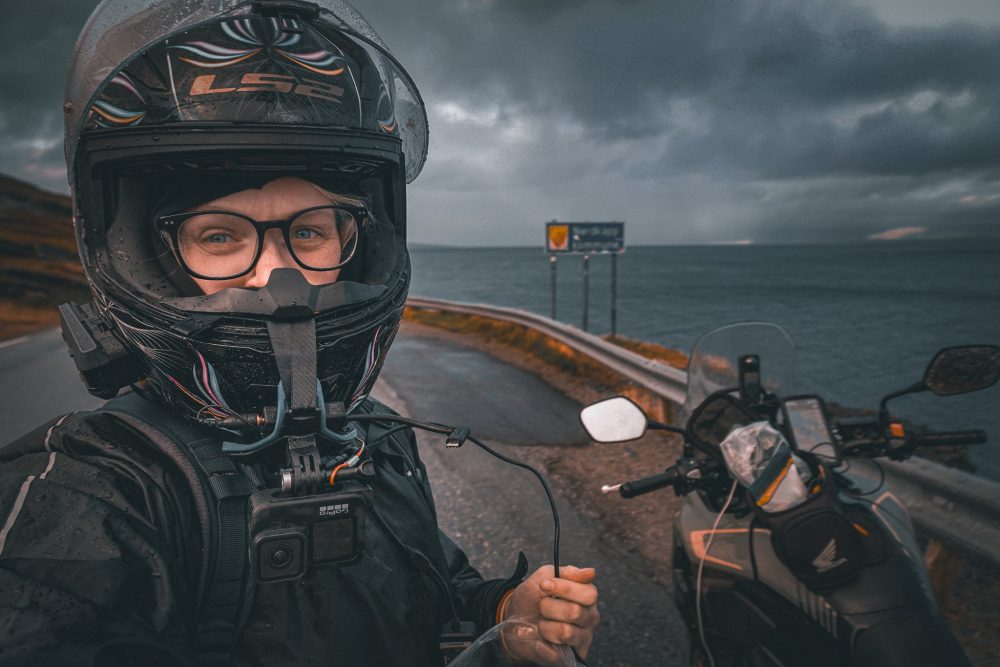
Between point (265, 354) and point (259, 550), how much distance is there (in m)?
0.51

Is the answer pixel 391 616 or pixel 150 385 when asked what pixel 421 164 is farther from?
pixel 391 616

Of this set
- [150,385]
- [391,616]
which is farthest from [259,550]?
[150,385]

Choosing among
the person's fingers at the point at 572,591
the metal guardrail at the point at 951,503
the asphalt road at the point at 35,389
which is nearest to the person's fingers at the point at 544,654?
the person's fingers at the point at 572,591

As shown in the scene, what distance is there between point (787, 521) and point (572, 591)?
2.24 ft

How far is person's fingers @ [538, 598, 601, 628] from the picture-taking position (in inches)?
46.0

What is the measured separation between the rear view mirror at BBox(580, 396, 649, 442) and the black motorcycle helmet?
2.54 feet

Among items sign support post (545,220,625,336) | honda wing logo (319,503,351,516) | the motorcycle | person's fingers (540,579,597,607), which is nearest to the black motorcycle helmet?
honda wing logo (319,503,351,516)

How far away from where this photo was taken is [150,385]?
1.47 meters

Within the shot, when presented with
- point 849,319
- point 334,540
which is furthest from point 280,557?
point 849,319

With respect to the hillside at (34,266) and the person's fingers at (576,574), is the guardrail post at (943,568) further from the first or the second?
the hillside at (34,266)

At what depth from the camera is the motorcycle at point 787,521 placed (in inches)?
56.1

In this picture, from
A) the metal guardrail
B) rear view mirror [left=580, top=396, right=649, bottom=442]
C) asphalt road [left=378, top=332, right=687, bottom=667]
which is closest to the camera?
rear view mirror [left=580, top=396, right=649, bottom=442]

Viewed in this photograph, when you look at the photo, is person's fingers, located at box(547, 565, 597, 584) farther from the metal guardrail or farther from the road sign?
the road sign

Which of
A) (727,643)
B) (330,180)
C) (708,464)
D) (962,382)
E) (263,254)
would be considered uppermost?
(330,180)
